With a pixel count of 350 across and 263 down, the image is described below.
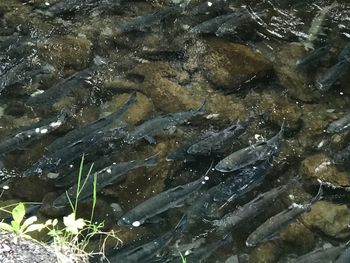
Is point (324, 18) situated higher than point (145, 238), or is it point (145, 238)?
point (324, 18)

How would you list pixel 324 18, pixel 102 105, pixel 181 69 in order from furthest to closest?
pixel 324 18 < pixel 181 69 < pixel 102 105

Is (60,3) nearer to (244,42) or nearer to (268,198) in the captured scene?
(244,42)

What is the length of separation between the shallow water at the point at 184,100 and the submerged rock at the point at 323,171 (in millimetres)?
13

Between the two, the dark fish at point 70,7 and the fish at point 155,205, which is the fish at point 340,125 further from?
the dark fish at point 70,7

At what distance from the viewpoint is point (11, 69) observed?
6.43m

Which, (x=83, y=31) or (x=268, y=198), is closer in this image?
(x=268, y=198)

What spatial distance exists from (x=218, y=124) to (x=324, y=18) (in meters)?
2.47

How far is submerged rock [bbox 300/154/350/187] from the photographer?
5.13 meters

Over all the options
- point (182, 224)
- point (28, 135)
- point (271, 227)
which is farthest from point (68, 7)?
point (271, 227)

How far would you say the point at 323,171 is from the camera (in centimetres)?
521

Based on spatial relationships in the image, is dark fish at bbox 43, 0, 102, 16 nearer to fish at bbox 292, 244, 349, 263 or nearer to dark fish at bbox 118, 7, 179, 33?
dark fish at bbox 118, 7, 179, 33

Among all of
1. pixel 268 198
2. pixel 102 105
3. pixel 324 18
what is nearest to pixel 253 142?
pixel 268 198

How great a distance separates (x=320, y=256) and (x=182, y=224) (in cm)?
117

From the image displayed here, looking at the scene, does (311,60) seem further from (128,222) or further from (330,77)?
(128,222)
